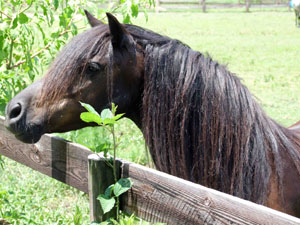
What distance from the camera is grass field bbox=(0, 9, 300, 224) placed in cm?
379

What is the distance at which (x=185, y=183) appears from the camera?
1.72 metres

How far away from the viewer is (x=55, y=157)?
254 cm

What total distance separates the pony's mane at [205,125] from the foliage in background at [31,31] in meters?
1.12

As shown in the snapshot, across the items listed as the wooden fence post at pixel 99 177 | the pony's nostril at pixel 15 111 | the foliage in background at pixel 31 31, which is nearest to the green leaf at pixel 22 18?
the foliage in background at pixel 31 31

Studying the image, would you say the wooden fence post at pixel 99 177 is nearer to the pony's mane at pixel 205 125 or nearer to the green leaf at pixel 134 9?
Result: the pony's mane at pixel 205 125

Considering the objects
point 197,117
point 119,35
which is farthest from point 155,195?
point 119,35

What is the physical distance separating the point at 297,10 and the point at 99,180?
20.4 metres

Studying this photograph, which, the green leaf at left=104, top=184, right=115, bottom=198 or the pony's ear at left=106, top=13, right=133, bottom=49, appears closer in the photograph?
the green leaf at left=104, top=184, right=115, bottom=198

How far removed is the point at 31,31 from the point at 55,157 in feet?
3.50

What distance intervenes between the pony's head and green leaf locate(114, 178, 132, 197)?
49 cm

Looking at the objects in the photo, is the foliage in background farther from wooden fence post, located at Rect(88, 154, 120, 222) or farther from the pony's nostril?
wooden fence post, located at Rect(88, 154, 120, 222)

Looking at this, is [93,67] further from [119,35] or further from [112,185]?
[112,185]

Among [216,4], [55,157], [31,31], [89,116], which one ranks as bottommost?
[216,4]

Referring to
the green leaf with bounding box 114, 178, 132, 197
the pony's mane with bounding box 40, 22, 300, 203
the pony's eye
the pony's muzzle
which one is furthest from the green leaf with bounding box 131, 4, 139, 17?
the green leaf with bounding box 114, 178, 132, 197
